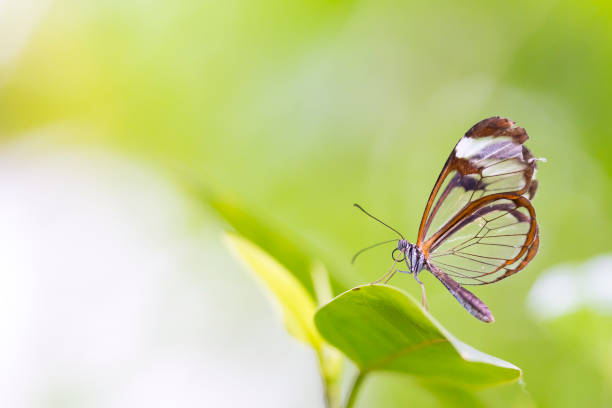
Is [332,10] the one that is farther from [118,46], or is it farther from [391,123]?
[118,46]

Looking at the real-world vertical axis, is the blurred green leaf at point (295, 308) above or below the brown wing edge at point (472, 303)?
below

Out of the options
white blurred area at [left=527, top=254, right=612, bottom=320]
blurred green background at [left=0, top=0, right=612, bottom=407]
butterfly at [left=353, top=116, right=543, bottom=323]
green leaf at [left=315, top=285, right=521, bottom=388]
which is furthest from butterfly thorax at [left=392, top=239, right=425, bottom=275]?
blurred green background at [left=0, top=0, right=612, bottom=407]

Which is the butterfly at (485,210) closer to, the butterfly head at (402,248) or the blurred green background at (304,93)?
the butterfly head at (402,248)

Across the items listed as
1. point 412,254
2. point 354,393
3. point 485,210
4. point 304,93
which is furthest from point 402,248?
point 304,93

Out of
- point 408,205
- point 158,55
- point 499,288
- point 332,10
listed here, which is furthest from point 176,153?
point 499,288

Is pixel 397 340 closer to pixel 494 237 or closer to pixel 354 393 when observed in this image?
pixel 354 393

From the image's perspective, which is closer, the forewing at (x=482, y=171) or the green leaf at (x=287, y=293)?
the green leaf at (x=287, y=293)

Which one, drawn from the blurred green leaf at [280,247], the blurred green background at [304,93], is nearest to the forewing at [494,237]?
the blurred green leaf at [280,247]

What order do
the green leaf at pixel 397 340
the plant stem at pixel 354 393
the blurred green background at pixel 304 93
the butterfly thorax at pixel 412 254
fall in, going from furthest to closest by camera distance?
1. the blurred green background at pixel 304 93
2. the butterfly thorax at pixel 412 254
3. the plant stem at pixel 354 393
4. the green leaf at pixel 397 340
